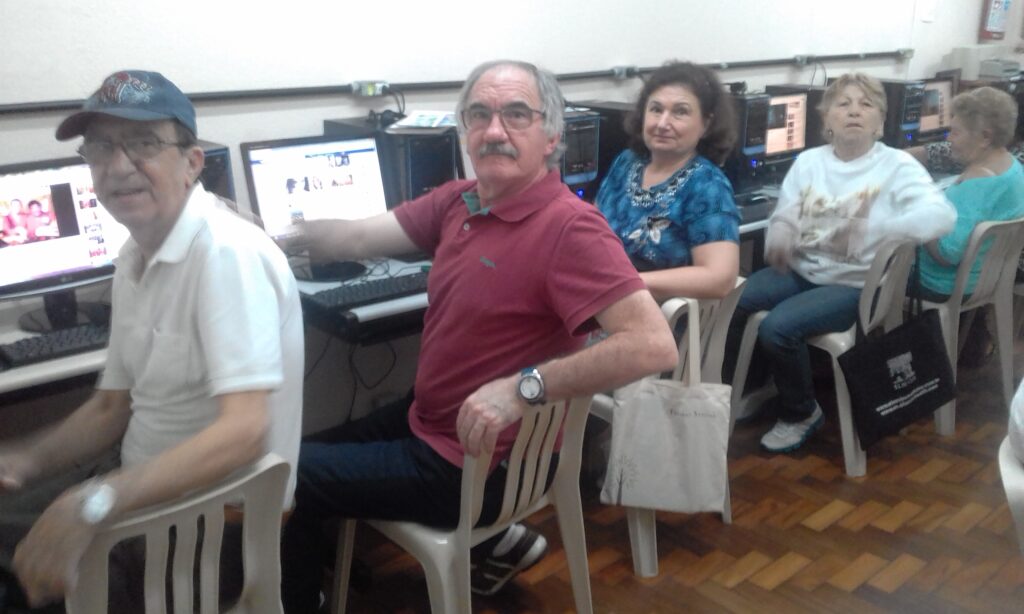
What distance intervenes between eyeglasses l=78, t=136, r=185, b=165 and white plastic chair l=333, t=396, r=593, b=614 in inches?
27.9

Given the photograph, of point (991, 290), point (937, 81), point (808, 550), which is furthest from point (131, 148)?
point (937, 81)

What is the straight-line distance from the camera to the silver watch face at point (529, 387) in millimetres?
1546

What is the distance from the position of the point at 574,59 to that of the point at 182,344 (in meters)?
2.40

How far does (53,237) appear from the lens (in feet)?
6.81

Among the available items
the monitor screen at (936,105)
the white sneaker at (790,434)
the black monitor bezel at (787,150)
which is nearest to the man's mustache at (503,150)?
the white sneaker at (790,434)

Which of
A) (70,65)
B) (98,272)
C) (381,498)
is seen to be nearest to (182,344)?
(381,498)

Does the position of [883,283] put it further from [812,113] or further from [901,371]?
[812,113]

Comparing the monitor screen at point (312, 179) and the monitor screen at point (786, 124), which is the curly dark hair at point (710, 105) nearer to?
the monitor screen at point (312, 179)

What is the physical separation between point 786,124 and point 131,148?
3.07 meters

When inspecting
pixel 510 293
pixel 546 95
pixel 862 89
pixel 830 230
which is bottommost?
pixel 830 230

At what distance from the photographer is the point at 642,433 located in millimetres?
2109

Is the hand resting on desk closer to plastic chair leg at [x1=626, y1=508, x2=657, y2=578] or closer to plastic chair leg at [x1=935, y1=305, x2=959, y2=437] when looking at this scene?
plastic chair leg at [x1=626, y1=508, x2=657, y2=578]

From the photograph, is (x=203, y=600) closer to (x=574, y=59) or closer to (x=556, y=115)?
(x=556, y=115)

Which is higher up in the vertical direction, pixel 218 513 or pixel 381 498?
pixel 218 513
